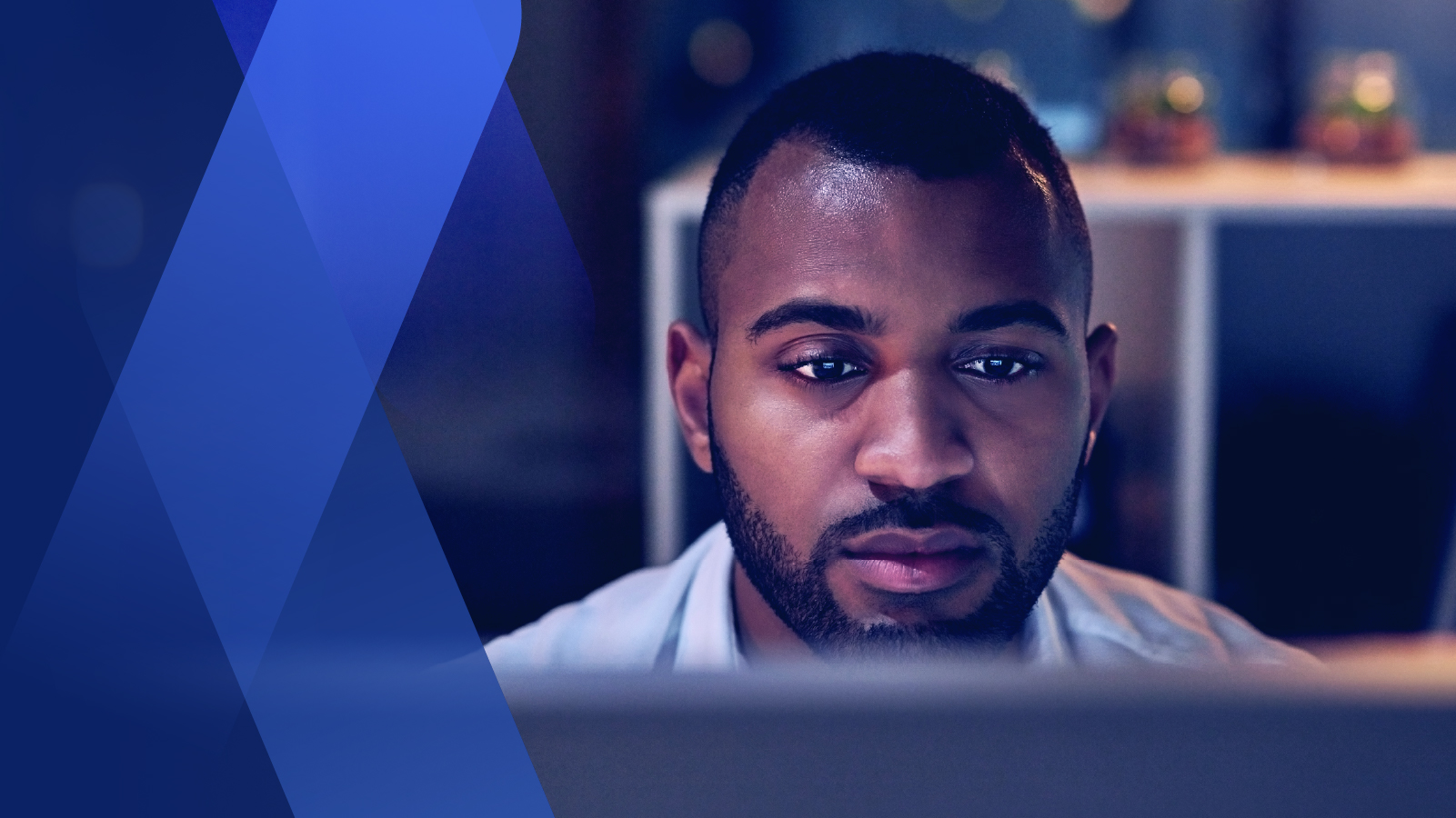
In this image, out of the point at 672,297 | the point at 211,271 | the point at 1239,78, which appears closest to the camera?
the point at 211,271

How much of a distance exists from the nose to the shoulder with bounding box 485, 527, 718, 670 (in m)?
0.18

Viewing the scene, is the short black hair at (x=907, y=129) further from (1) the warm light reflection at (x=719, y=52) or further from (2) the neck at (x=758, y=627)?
(1) the warm light reflection at (x=719, y=52)

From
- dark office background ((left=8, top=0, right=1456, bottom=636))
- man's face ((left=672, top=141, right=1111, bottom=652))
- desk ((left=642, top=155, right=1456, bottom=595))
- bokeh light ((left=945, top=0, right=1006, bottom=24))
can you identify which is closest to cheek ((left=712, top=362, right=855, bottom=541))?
man's face ((left=672, top=141, right=1111, bottom=652))

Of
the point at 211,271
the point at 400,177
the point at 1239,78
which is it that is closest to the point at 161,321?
the point at 211,271

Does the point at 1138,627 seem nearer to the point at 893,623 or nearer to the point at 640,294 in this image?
the point at 893,623

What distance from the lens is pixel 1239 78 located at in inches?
82.9

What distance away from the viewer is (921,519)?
0.41 metres

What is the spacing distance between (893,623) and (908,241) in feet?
0.46

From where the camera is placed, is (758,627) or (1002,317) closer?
(1002,317)

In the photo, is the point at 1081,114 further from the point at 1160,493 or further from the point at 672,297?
the point at 672,297

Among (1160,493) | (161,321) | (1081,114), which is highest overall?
(1081,114)

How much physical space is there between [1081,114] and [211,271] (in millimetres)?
1650

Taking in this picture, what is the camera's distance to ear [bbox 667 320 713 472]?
51cm

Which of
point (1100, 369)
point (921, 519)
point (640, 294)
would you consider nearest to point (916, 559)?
point (921, 519)
